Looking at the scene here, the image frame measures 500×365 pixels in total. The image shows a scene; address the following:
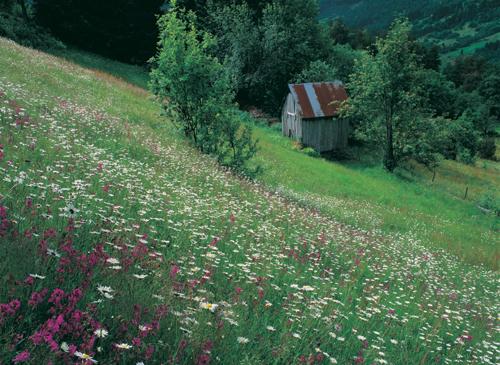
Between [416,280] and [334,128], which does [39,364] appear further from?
[334,128]

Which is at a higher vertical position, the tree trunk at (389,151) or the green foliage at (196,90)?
the green foliage at (196,90)

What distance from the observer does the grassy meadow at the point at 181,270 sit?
11.7ft

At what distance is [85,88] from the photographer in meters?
22.6

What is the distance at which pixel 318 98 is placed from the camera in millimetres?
53219

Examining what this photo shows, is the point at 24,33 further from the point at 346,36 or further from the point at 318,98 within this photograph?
the point at 346,36

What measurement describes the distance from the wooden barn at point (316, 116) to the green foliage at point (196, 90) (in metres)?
33.1

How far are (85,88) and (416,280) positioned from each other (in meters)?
18.2

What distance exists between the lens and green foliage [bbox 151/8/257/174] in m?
18.4

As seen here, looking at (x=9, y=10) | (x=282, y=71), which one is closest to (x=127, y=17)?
(x=9, y=10)

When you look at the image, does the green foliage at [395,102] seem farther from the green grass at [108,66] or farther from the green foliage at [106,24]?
the green foliage at [106,24]

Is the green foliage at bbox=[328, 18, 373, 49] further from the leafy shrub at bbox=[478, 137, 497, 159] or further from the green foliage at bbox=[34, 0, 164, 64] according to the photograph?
the green foliage at bbox=[34, 0, 164, 64]

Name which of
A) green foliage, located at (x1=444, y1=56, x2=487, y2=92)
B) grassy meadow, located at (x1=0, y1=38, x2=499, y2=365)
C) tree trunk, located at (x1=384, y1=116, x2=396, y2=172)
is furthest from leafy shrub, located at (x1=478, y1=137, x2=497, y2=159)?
grassy meadow, located at (x1=0, y1=38, x2=499, y2=365)

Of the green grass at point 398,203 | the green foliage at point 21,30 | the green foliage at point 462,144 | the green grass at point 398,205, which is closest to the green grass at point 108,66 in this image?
the green grass at point 398,203

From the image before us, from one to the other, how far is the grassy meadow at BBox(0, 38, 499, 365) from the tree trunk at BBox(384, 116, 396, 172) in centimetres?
2611
